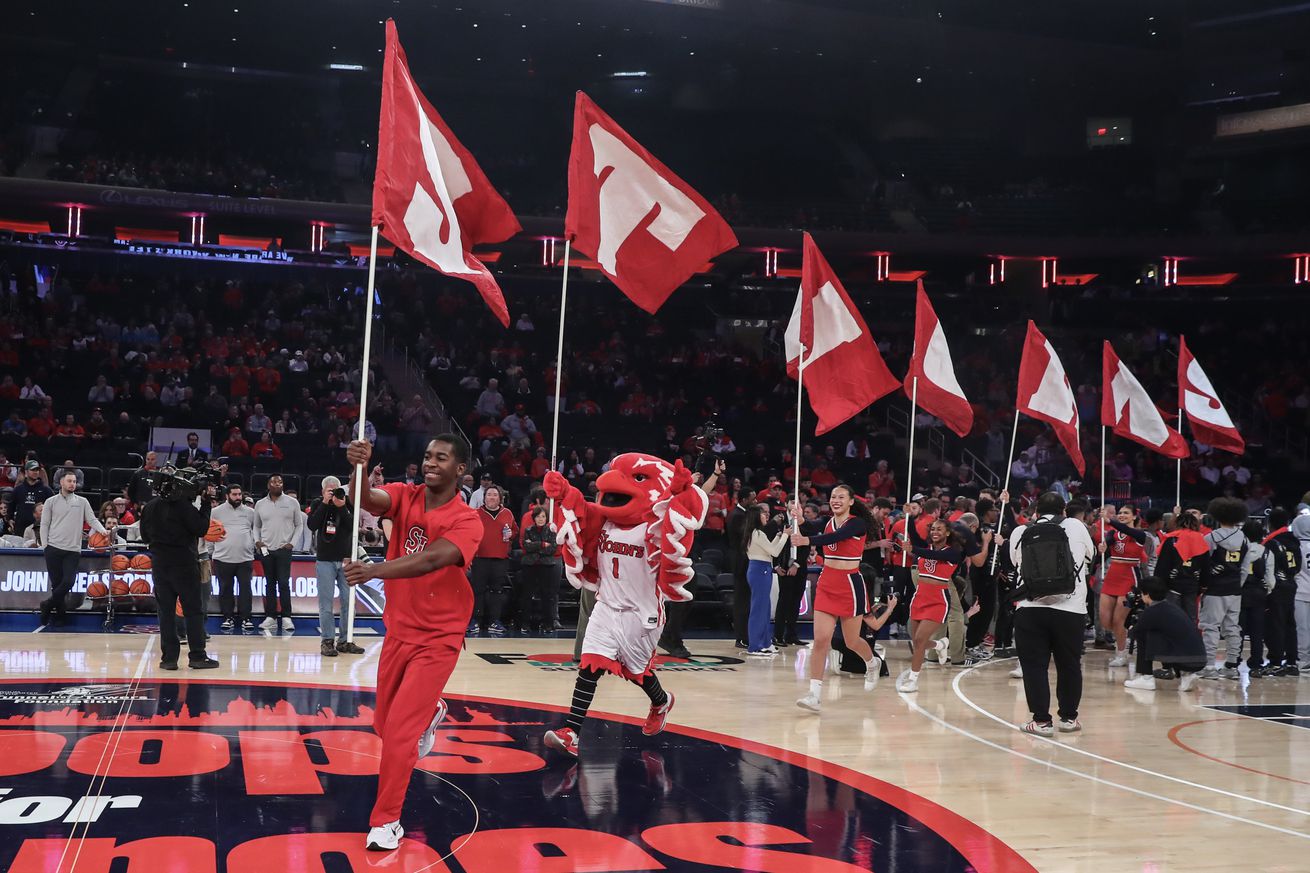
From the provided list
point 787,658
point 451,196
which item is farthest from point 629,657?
point 787,658

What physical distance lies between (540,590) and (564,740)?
7.99 metres

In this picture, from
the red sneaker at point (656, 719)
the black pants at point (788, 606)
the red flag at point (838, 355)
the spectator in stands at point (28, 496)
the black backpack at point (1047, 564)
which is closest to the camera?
the red sneaker at point (656, 719)

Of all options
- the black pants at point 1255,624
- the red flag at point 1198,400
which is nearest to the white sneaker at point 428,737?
the black pants at point 1255,624

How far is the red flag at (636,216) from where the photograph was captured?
878 cm

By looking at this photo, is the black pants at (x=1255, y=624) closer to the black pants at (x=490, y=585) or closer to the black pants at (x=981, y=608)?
the black pants at (x=981, y=608)

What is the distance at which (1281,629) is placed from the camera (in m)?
13.9

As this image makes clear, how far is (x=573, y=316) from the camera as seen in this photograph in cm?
3025

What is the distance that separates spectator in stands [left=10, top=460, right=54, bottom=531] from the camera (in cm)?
1550

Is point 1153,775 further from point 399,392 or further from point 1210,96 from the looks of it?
point 1210,96

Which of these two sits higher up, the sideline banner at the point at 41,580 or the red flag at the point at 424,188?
the red flag at the point at 424,188

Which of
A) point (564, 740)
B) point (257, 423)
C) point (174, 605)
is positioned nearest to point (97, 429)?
point (257, 423)

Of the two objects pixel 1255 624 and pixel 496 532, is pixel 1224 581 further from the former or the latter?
pixel 496 532

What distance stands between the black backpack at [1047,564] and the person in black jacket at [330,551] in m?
6.71

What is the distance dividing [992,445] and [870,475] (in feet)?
15.1
